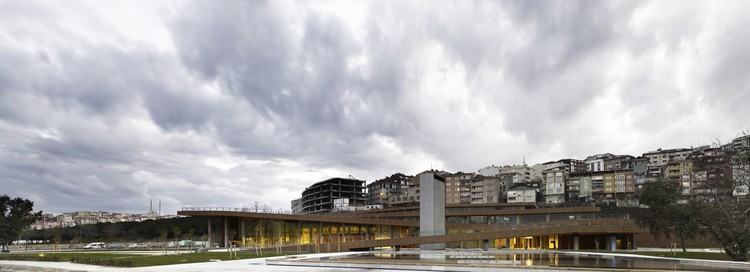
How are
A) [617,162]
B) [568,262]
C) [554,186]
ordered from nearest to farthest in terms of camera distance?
[568,262], [554,186], [617,162]

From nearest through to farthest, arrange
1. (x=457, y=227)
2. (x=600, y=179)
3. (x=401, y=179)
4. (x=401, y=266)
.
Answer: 1. (x=401, y=266)
2. (x=457, y=227)
3. (x=600, y=179)
4. (x=401, y=179)

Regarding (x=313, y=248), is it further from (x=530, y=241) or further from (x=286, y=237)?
(x=530, y=241)

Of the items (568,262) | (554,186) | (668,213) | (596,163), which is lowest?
(568,262)

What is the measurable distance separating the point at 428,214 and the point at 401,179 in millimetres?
126591

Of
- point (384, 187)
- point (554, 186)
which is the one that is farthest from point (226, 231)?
point (384, 187)

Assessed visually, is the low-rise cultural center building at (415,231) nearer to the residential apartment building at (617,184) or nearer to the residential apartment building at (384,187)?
the residential apartment building at (617,184)

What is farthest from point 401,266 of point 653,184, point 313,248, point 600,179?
point 600,179

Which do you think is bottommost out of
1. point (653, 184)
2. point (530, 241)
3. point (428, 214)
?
point (530, 241)

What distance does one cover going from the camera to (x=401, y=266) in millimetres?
29141

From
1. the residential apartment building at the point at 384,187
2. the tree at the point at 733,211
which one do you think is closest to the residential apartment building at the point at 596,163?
the residential apartment building at the point at 384,187

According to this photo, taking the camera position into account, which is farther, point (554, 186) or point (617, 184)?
point (554, 186)

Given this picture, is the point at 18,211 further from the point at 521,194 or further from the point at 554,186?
the point at 554,186

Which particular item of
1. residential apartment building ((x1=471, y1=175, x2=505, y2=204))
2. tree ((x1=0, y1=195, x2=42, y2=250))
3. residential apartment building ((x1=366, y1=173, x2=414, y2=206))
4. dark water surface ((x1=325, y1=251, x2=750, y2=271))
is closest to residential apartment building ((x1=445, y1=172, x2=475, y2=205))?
residential apartment building ((x1=471, y1=175, x2=505, y2=204))

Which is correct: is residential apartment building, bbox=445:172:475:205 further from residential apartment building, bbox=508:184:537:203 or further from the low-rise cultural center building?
the low-rise cultural center building
